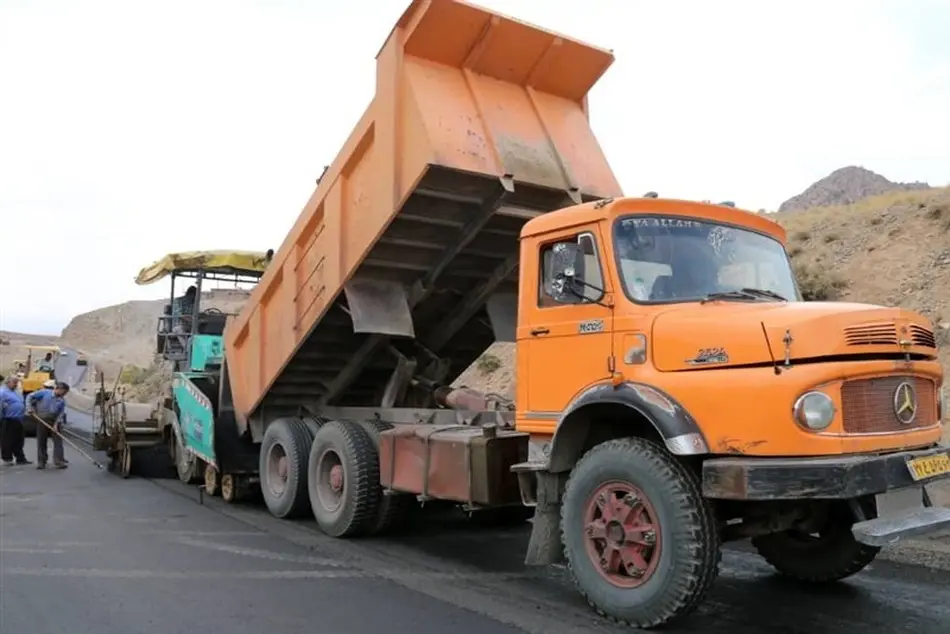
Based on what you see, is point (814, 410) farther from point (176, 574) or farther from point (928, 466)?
point (176, 574)

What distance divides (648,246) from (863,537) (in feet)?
6.69

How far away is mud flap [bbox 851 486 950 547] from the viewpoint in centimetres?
411

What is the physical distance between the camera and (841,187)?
4750 centimetres

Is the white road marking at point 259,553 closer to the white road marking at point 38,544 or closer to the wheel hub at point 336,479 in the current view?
the white road marking at point 38,544

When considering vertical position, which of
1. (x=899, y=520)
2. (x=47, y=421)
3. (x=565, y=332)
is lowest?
(x=899, y=520)

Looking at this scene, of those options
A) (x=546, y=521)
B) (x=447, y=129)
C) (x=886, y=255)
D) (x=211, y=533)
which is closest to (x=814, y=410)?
(x=546, y=521)

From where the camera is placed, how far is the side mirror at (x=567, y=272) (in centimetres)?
512

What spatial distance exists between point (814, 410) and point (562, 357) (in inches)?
65.7

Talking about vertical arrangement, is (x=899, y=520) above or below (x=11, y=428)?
below

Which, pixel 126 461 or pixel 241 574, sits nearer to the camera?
pixel 241 574

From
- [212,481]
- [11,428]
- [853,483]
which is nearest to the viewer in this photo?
[853,483]

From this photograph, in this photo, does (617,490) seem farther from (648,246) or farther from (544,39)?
(544,39)

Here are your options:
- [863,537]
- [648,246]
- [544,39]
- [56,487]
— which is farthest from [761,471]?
[56,487]

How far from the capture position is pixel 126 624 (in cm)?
493
